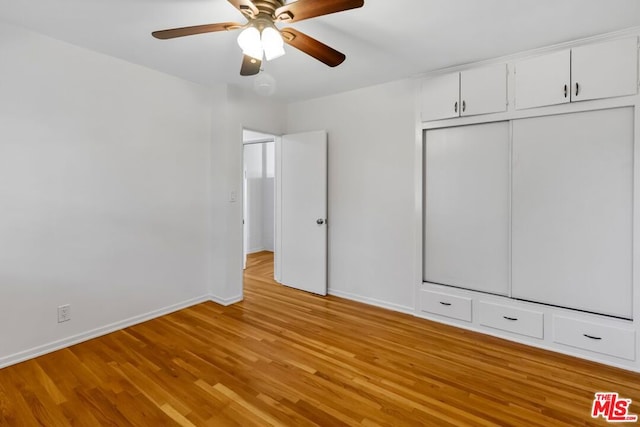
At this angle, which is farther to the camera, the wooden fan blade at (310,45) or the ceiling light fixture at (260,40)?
the wooden fan blade at (310,45)

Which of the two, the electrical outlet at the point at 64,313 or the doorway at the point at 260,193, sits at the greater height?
the doorway at the point at 260,193

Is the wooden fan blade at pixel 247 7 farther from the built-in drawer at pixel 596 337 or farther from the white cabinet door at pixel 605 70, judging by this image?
the built-in drawer at pixel 596 337

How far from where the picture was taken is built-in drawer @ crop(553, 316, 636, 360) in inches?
91.6

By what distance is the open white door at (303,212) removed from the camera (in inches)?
153

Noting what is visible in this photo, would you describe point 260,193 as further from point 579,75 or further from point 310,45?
point 579,75

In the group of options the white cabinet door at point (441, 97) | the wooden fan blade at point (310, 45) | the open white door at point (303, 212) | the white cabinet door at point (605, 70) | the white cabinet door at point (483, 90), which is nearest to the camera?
the wooden fan blade at point (310, 45)

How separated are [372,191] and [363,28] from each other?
5.51ft

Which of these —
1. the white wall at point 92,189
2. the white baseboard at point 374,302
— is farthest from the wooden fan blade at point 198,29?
the white baseboard at point 374,302

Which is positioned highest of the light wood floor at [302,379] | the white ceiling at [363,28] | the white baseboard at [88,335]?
the white ceiling at [363,28]

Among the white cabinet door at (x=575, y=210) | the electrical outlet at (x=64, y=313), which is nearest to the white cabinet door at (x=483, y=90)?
the white cabinet door at (x=575, y=210)

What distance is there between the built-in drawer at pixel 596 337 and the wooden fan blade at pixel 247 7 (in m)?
3.04

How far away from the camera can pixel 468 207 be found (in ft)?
9.84

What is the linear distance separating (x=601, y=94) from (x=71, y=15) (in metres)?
3.76

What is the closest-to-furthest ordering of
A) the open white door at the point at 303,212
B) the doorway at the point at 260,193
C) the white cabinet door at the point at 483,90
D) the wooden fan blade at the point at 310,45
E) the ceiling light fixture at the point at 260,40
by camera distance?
1. the ceiling light fixture at the point at 260,40
2. the wooden fan blade at the point at 310,45
3. the white cabinet door at the point at 483,90
4. the open white door at the point at 303,212
5. the doorway at the point at 260,193
